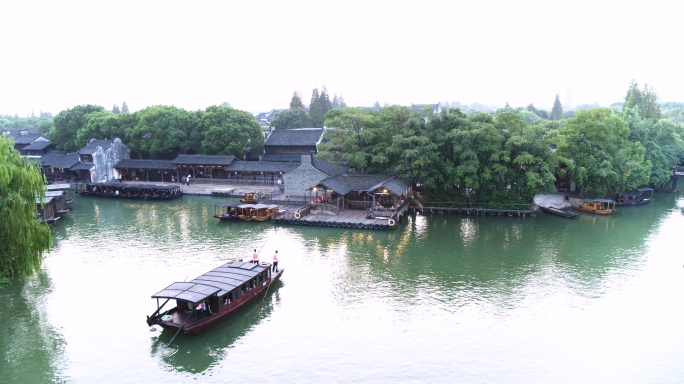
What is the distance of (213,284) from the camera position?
22.7 metres

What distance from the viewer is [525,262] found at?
30984 millimetres

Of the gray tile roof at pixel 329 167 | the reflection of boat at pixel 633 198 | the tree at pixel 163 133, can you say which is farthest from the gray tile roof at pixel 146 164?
the reflection of boat at pixel 633 198

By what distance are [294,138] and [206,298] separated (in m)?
47.2

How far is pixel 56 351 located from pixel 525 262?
26.5 meters

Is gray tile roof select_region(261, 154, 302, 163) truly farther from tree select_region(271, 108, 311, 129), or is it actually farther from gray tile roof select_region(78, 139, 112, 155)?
gray tile roof select_region(78, 139, 112, 155)

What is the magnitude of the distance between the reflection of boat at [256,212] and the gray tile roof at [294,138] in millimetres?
23075

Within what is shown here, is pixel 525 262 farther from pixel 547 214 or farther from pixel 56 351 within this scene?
pixel 56 351

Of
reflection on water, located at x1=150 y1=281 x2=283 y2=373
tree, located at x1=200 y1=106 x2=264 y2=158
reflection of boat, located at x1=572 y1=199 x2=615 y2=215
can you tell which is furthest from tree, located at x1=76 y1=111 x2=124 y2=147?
reflection of boat, located at x1=572 y1=199 x2=615 y2=215

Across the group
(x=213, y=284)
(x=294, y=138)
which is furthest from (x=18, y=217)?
(x=294, y=138)

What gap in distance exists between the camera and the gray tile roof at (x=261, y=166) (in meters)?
59.9

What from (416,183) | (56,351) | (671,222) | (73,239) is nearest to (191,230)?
(73,239)

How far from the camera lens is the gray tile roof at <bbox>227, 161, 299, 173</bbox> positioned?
59875mm

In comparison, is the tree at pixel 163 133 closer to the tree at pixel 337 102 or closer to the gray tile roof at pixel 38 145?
the gray tile roof at pixel 38 145

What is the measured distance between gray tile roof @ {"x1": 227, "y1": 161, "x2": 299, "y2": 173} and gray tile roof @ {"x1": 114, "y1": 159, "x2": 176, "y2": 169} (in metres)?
8.98
